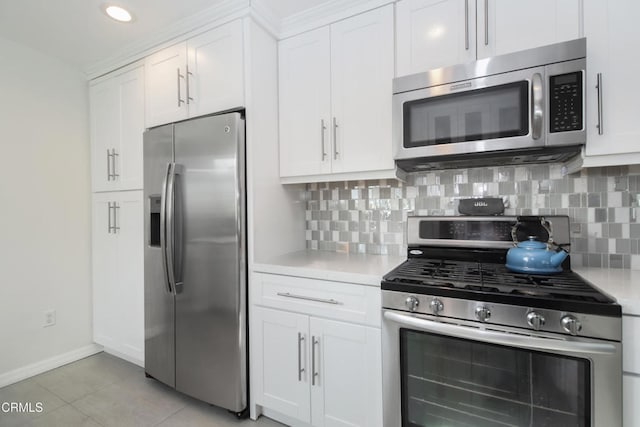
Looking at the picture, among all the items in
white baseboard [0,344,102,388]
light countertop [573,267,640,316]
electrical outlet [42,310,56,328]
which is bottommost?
white baseboard [0,344,102,388]

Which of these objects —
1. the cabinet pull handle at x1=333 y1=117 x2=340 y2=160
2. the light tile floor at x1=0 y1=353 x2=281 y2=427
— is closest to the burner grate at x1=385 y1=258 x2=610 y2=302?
the cabinet pull handle at x1=333 y1=117 x2=340 y2=160

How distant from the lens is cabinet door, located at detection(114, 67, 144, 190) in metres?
2.31

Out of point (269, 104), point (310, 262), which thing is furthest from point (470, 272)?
point (269, 104)

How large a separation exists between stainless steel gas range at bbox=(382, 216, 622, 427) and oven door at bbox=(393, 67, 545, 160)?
1.56 feet

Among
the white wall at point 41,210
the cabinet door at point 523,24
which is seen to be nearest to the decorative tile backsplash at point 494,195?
the cabinet door at point 523,24

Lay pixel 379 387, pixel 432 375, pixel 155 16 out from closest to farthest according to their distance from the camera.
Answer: pixel 432 375, pixel 379 387, pixel 155 16

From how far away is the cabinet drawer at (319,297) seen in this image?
143 centimetres

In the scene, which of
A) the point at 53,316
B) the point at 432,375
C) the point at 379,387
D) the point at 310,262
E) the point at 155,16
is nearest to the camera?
the point at 432,375

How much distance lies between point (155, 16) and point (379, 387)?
8.13ft

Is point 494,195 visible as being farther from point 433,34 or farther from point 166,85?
point 166,85

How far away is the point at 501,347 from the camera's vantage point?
115 centimetres

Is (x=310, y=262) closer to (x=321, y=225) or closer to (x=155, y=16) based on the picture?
(x=321, y=225)

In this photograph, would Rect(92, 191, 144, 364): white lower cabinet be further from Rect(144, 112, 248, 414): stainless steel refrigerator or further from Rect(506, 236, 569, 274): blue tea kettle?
Rect(506, 236, 569, 274): blue tea kettle

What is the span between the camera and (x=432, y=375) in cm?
128
